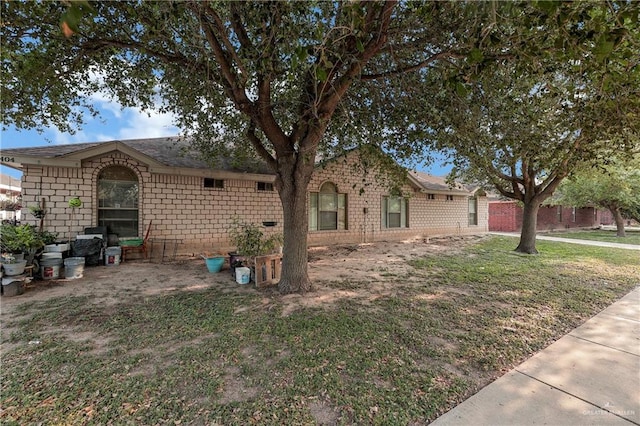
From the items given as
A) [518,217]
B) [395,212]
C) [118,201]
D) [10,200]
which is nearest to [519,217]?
[518,217]

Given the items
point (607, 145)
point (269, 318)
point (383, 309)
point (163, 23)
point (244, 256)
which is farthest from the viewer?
point (607, 145)

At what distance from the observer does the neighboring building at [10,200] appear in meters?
16.1

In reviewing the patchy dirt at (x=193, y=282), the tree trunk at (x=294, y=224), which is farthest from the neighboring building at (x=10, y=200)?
the tree trunk at (x=294, y=224)

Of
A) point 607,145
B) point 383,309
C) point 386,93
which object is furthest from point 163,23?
point 607,145

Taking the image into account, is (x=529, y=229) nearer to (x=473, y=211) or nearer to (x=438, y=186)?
(x=438, y=186)

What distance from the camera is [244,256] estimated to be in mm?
6891

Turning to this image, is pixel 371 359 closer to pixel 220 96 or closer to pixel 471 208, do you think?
pixel 220 96

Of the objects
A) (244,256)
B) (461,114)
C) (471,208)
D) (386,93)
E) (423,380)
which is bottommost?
(423,380)

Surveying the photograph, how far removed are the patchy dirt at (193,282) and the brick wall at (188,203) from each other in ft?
3.97

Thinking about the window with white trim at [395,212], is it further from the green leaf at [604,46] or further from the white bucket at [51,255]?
the white bucket at [51,255]

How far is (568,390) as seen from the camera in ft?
9.36

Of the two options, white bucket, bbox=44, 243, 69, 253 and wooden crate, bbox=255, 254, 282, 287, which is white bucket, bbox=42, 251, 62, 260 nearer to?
white bucket, bbox=44, 243, 69, 253

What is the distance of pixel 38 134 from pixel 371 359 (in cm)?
968

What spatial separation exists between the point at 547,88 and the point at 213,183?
9.13 meters
